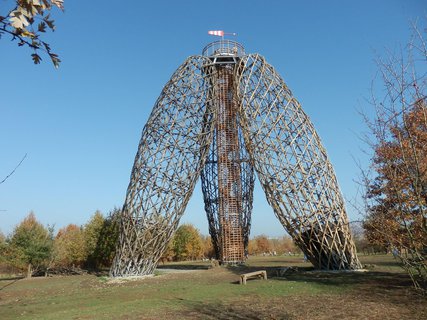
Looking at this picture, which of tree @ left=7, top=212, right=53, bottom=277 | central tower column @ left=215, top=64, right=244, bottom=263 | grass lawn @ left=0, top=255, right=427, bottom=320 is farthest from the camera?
tree @ left=7, top=212, right=53, bottom=277

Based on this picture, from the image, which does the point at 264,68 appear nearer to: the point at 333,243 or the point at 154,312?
the point at 333,243

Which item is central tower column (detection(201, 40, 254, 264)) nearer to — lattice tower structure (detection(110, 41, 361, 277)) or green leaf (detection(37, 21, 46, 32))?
lattice tower structure (detection(110, 41, 361, 277))

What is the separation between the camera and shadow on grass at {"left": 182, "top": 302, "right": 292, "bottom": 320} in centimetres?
792

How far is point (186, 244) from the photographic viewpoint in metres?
47.1

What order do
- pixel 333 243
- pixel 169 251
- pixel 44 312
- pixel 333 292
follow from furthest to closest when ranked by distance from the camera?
pixel 169 251, pixel 333 243, pixel 333 292, pixel 44 312

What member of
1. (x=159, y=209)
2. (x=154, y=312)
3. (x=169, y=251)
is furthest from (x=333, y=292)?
(x=169, y=251)

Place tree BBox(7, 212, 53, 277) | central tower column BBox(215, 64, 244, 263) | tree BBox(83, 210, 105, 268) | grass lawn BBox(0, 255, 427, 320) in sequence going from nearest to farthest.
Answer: grass lawn BBox(0, 255, 427, 320) → central tower column BBox(215, 64, 244, 263) → tree BBox(7, 212, 53, 277) → tree BBox(83, 210, 105, 268)

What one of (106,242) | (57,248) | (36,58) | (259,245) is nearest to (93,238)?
(106,242)

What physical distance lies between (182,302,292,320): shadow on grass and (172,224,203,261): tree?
116 feet

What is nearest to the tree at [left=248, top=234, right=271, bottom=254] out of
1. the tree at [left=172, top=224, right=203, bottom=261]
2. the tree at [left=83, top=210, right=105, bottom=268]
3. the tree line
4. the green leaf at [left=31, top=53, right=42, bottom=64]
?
the tree at [left=172, top=224, right=203, bottom=261]

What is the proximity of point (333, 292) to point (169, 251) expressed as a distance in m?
35.3

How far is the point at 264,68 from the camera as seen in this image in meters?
19.2

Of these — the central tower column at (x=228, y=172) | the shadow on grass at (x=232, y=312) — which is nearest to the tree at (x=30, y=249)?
the central tower column at (x=228, y=172)

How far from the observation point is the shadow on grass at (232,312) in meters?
7.92
